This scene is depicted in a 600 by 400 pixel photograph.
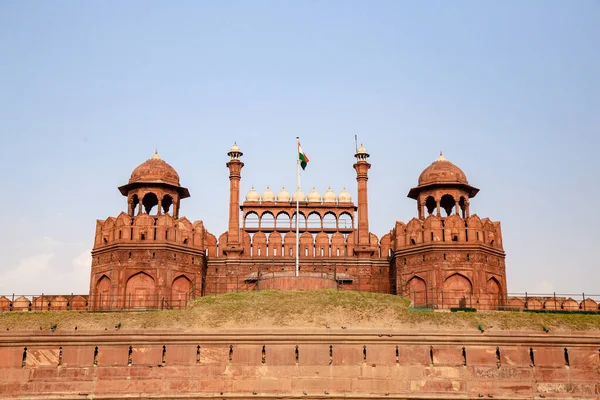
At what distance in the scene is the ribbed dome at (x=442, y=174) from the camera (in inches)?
1670

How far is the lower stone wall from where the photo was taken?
30.5m

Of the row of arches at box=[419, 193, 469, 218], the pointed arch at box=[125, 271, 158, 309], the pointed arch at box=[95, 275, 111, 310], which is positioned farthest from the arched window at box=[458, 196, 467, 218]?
the pointed arch at box=[95, 275, 111, 310]

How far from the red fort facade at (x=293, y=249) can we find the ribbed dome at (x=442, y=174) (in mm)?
60

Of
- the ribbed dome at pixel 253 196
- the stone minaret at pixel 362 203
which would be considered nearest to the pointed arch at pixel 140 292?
the ribbed dome at pixel 253 196

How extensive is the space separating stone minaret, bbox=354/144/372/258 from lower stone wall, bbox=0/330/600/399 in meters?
12.5

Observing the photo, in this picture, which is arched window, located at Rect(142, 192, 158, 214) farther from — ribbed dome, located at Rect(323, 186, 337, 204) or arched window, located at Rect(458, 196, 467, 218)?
arched window, located at Rect(458, 196, 467, 218)

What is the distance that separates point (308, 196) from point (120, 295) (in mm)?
13338

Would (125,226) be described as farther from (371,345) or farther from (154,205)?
(371,345)

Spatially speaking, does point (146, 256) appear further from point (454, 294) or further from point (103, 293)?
point (454, 294)

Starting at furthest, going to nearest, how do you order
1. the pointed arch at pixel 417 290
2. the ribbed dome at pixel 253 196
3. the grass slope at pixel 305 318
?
the ribbed dome at pixel 253 196, the pointed arch at pixel 417 290, the grass slope at pixel 305 318

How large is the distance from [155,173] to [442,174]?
52.8ft

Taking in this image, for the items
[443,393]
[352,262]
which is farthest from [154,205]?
[443,393]

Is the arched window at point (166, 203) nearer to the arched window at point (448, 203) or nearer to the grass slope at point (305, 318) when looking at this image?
the grass slope at point (305, 318)

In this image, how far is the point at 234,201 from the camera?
1768 inches
